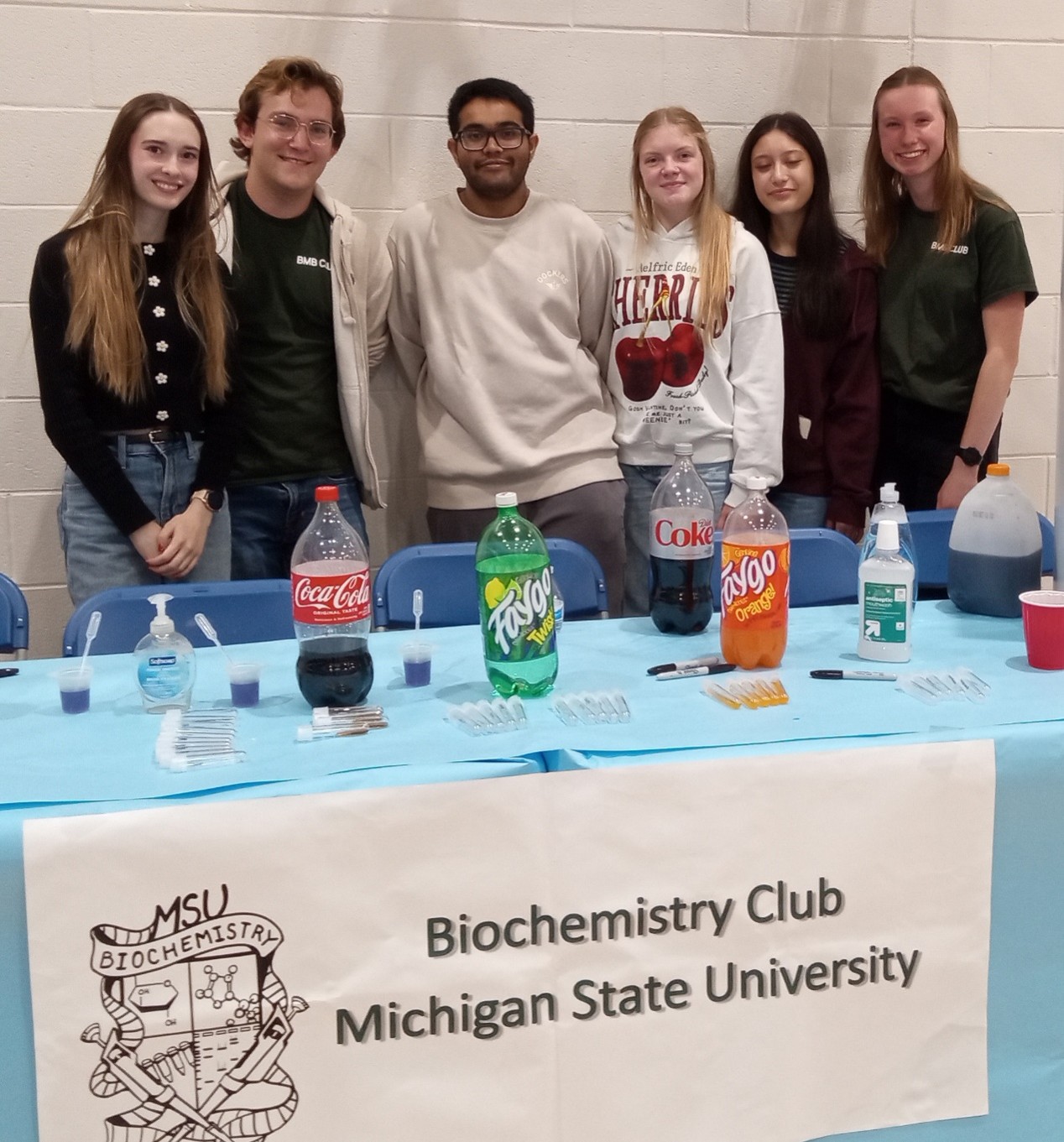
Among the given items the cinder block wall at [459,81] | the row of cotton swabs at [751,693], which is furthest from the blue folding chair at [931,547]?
the cinder block wall at [459,81]

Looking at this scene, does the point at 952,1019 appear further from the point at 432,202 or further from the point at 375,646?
the point at 432,202

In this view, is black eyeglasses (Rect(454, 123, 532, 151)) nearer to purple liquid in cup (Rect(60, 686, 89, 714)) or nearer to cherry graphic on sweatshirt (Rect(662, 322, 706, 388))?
cherry graphic on sweatshirt (Rect(662, 322, 706, 388))

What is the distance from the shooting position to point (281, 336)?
8.87ft

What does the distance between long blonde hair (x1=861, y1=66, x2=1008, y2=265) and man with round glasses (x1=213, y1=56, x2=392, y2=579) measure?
1267mm

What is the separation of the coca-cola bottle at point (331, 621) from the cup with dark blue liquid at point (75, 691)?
0.87 feet

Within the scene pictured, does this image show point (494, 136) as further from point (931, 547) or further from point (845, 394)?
point (931, 547)

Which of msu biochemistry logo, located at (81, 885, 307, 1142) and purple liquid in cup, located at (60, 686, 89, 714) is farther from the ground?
purple liquid in cup, located at (60, 686, 89, 714)

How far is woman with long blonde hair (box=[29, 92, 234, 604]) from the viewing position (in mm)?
2379

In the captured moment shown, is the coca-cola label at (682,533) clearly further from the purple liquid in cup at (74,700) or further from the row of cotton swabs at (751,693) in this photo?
the purple liquid in cup at (74,700)

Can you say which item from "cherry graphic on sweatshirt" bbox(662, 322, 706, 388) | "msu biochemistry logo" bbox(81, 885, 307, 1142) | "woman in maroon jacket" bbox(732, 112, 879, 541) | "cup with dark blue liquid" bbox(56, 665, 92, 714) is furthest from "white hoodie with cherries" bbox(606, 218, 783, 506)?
"msu biochemistry logo" bbox(81, 885, 307, 1142)

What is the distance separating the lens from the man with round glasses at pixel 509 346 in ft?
9.27

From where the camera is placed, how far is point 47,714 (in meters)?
1.52

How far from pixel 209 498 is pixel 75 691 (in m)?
1.06

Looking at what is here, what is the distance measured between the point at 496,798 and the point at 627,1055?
0.32 m
